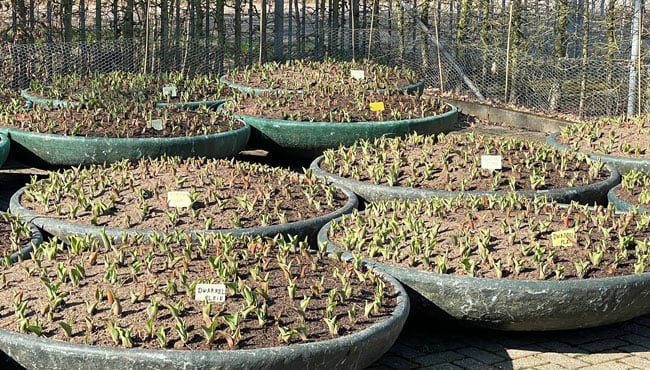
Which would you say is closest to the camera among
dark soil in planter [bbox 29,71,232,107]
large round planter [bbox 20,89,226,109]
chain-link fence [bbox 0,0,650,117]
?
large round planter [bbox 20,89,226,109]

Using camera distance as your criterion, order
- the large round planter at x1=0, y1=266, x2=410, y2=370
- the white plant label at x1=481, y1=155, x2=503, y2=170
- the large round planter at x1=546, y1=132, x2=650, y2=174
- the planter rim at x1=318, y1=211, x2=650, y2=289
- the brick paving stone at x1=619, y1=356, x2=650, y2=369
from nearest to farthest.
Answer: the large round planter at x1=0, y1=266, x2=410, y2=370, the planter rim at x1=318, y1=211, x2=650, y2=289, the brick paving stone at x1=619, y1=356, x2=650, y2=369, the white plant label at x1=481, y1=155, x2=503, y2=170, the large round planter at x1=546, y1=132, x2=650, y2=174

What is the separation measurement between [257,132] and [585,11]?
17.5 feet

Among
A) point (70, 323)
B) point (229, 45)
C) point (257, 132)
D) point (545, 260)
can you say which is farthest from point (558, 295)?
point (229, 45)

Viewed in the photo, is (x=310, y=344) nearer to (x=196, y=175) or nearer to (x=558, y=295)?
(x=558, y=295)

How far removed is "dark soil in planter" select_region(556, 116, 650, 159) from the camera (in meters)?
7.71

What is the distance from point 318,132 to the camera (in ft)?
28.0

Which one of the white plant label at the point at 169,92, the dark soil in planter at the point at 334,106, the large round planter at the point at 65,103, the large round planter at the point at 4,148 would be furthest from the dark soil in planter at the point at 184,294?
the white plant label at the point at 169,92

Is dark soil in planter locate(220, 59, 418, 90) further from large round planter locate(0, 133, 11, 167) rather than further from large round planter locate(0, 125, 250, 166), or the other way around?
large round planter locate(0, 133, 11, 167)

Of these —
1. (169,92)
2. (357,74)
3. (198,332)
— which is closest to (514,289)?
(198,332)

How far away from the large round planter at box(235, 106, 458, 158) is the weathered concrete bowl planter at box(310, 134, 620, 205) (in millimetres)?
1290

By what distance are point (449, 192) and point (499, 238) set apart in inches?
43.6

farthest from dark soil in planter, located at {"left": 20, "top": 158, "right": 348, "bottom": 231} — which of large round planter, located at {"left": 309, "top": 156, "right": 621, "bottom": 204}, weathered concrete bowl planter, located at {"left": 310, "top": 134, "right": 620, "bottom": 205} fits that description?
weathered concrete bowl planter, located at {"left": 310, "top": 134, "right": 620, "bottom": 205}

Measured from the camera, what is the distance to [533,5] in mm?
12945

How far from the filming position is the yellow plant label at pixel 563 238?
5.10 meters
